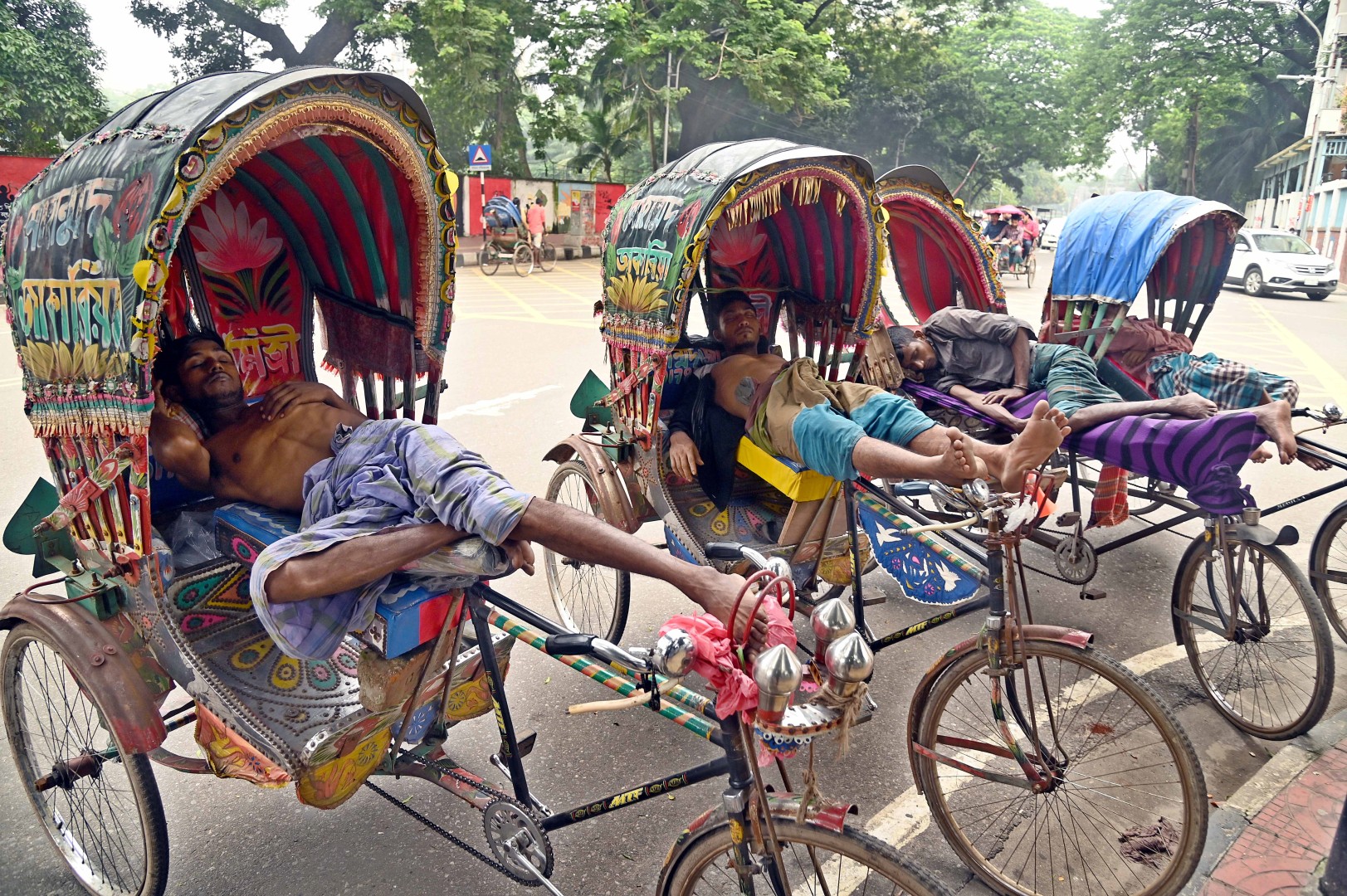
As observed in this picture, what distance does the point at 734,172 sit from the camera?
3207 mm

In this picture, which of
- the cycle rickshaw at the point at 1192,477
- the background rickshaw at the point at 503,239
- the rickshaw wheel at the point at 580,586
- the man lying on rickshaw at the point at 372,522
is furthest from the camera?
the background rickshaw at the point at 503,239

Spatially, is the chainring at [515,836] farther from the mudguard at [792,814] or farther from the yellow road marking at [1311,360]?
the yellow road marking at [1311,360]

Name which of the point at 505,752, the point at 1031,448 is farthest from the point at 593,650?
the point at 1031,448

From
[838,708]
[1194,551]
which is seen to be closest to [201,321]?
[838,708]

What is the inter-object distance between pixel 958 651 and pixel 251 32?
2637 cm

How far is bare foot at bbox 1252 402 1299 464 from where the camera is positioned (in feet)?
10.9

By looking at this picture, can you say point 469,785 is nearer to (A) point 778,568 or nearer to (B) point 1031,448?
(A) point 778,568

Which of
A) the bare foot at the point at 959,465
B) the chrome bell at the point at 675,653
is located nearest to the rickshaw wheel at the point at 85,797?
the chrome bell at the point at 675,653

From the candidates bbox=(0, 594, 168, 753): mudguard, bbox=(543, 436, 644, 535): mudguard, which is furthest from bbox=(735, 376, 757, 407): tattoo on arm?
bbox=(0, 594, 168, 753): mudguard

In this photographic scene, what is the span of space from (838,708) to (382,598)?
119 centimetres

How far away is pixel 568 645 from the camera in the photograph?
196 centimetres

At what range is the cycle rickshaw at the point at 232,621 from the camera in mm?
1838

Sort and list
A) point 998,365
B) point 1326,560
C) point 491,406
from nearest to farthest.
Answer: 1. point 1326,560
2. point 998,365
3. point 491,406

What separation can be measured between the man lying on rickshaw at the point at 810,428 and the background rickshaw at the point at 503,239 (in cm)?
1534
